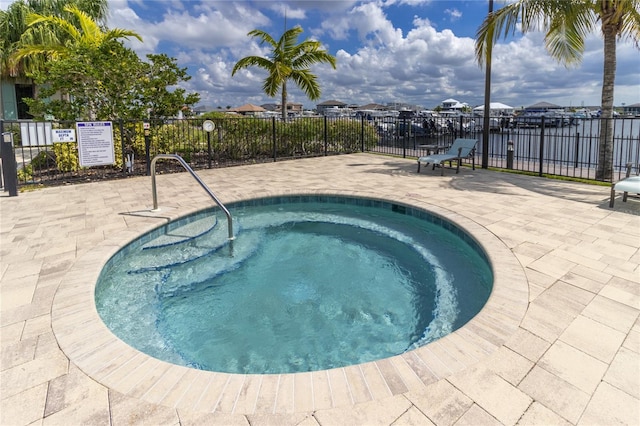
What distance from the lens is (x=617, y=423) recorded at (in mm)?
1982

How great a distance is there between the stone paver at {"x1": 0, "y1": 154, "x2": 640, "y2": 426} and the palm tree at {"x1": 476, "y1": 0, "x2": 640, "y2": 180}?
4.21 metres

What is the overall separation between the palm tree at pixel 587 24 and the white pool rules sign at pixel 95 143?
9.09 metres

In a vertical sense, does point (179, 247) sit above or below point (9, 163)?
below

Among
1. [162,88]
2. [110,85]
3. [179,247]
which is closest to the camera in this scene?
[179,247]

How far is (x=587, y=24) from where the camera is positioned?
863cm

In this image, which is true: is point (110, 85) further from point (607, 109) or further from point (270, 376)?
point (607, 109)

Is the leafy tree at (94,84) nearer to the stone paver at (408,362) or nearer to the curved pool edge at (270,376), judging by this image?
the stone paver at (408,362)

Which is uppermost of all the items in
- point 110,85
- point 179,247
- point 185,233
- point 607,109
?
point 110,85

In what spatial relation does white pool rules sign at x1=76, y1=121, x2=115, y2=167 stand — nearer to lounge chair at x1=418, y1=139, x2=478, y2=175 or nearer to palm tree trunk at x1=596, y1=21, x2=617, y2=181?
lounge chair at x1=418, y1=139, x2=478, y2=175

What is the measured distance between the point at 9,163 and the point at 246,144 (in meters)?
6.48

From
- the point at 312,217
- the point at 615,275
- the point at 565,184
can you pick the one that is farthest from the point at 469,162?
the point at 615,275

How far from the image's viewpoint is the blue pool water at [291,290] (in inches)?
129

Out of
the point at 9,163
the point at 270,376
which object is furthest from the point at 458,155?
the point at 9,163

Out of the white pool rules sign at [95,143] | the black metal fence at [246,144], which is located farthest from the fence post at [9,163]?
the white pool rules sign at [95,143]
